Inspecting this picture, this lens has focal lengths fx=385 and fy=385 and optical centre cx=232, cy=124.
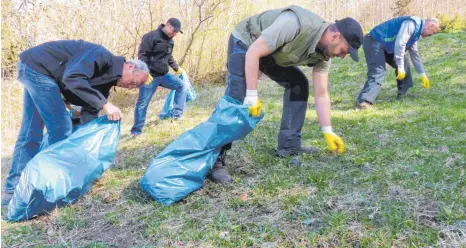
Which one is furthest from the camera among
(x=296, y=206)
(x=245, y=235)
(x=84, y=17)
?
(x=84, y=17)

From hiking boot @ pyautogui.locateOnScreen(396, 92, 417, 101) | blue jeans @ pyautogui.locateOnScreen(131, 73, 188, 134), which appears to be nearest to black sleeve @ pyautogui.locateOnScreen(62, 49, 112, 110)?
blue jeans @ pyautogui.locateOnScreen(131, 73, 188, 134)

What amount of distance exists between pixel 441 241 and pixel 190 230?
1494mm

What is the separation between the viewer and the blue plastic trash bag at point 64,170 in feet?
9.29

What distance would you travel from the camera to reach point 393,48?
19.5ft

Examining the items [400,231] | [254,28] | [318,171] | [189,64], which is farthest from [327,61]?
[189,64]

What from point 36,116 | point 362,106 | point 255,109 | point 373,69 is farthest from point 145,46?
point 373,69

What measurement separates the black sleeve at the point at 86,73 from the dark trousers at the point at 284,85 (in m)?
1.03

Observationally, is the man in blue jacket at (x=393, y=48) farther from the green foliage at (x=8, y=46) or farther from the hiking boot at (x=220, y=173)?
the green foliage at (x=8, y=46)

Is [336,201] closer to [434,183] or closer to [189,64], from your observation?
[434,183]

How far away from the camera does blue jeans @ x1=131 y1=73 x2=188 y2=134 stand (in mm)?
5660

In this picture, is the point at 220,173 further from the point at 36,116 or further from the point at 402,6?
the point at 402,6

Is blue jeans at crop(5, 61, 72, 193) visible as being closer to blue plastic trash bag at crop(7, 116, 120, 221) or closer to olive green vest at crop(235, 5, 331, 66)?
blue plastic trash bag at crop(7, 116, 120, 221)

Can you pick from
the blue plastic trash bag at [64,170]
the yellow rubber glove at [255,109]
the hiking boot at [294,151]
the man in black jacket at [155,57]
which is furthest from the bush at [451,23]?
the blue plastic trash bag at [64,170]

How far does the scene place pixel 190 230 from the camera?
8.36 feet
